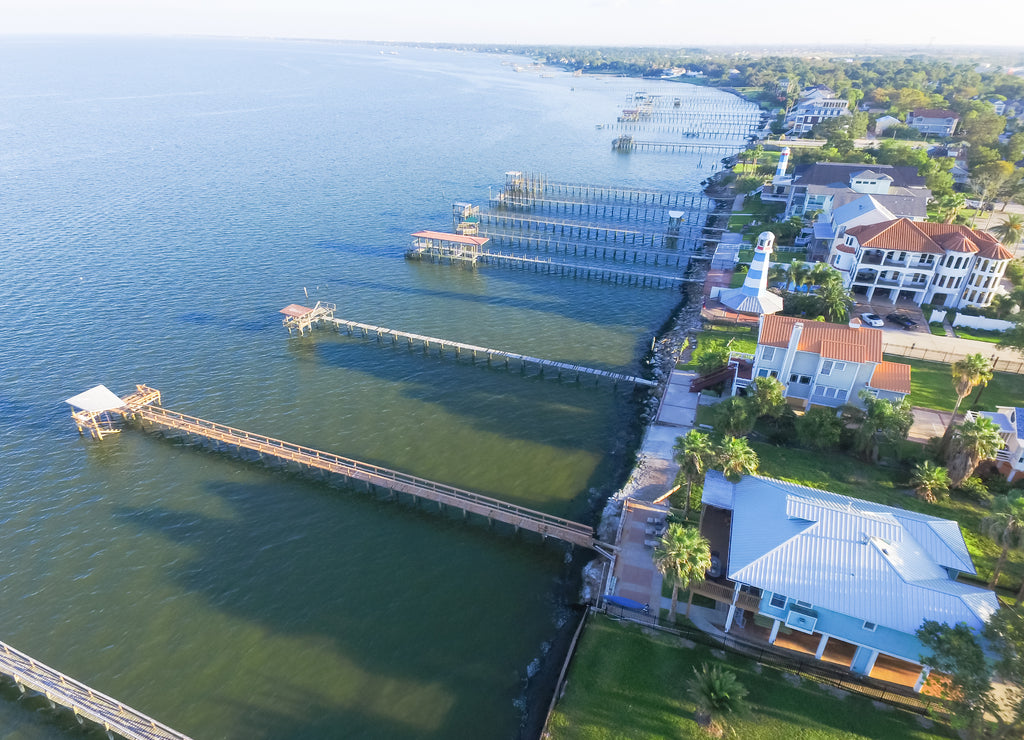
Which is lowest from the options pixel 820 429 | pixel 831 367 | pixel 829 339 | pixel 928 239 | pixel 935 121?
pixel 820 429

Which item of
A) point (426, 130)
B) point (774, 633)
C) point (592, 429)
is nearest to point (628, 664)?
point (774, 633)

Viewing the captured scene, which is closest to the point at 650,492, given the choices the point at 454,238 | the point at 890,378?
the point at 890,378

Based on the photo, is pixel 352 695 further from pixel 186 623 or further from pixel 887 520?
pixel 887 520

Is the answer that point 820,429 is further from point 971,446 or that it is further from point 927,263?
point 927,263

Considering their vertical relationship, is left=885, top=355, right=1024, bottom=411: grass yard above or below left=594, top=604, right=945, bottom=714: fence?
above

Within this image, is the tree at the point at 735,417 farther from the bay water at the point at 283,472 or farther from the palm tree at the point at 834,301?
the palm tree at the point at 834,301

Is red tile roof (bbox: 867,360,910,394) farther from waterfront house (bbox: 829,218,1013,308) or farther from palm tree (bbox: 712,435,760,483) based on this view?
waterfront house (bbox: 829,218,1013,308)

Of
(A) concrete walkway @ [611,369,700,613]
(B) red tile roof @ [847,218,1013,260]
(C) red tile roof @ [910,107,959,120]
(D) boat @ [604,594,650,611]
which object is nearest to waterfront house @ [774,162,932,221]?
(B) red tile roof @ [847,218,1013,260]
